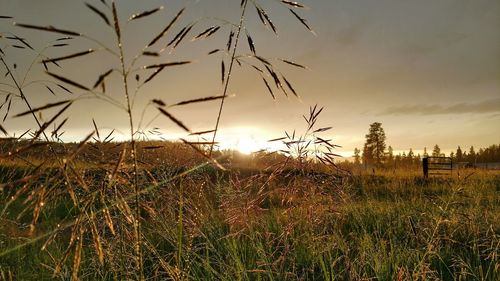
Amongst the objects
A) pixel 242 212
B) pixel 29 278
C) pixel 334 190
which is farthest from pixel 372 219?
pixel 29 278

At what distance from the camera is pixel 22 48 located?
230 centimetres

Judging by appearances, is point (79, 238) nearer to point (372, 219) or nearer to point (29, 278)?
point (29, 278)

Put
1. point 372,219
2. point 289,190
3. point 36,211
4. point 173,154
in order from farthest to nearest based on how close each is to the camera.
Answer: point 372,219, point 173,154, point 289,190, point 36,211

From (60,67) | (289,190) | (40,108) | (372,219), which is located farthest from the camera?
(372,219)

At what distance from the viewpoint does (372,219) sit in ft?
17.9

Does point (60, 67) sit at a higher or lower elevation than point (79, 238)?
higher

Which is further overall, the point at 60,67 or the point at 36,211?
the point at 60,67

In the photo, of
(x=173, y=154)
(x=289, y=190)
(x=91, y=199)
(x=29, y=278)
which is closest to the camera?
(x=91, y=199)

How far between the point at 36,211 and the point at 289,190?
5.54 feet

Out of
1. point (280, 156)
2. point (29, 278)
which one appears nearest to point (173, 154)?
point (280, 156)

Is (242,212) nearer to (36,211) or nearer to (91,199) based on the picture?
(91,199)

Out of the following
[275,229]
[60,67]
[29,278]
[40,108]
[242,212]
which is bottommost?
[29,278]

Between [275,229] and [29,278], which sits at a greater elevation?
[275,229]

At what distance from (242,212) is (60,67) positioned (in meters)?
1.29
